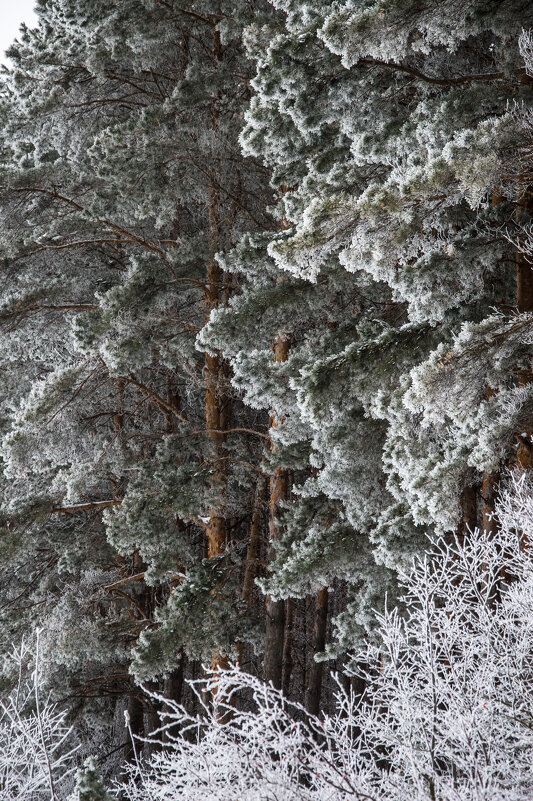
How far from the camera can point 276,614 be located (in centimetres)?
894

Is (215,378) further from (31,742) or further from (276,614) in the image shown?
(31,742)

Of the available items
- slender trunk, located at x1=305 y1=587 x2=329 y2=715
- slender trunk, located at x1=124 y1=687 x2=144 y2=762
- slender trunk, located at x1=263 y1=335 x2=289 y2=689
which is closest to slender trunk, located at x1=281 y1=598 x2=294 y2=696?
slender trunk, located at x1=305 y1=587 x2=329 y2=715

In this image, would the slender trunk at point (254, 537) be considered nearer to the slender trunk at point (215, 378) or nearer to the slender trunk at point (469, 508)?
the slender trunk at point (215, 378)

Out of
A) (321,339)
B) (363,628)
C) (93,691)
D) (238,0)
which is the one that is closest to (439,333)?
(321,339)

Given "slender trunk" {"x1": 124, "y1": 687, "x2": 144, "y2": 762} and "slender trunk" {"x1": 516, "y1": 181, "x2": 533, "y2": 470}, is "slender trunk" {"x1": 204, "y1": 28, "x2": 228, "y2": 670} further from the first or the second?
"slender trunk" {"x1": 516, "y1": 181, "x2": 533, "y2": 470}

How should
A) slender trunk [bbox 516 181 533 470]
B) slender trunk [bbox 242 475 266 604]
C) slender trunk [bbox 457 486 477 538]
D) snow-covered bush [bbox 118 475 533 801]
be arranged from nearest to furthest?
1. snow-covered bush [bbox 118 475 533 801]
2. slender trunk [bbox 516 181 533 470]
3. slender trunk [bbox 457 486 477 538]
4. slender trunk [bbox 242 475 266 604]

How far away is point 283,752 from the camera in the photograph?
12.5 feet

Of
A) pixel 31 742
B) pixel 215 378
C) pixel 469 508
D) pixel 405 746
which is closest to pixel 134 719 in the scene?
pixel 215 378

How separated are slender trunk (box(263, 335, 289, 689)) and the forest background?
1.8 inches

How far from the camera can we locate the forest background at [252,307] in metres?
4.99

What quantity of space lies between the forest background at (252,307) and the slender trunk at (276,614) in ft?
0.15

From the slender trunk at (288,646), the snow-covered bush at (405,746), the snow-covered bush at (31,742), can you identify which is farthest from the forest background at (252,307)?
the slender trunk at (288,646)

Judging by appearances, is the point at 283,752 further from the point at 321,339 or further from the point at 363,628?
the point at 321,339

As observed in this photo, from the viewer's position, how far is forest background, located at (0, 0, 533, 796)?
4.99m
